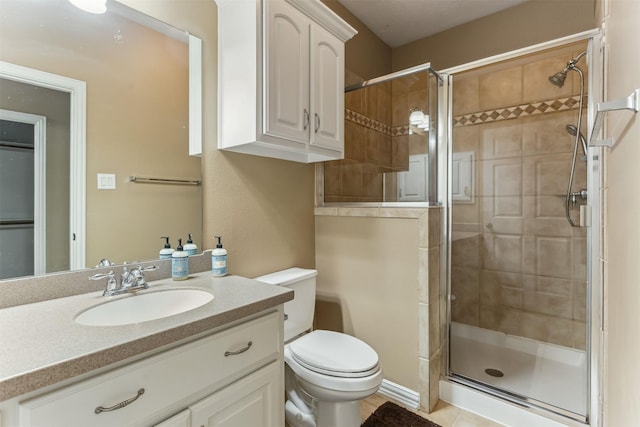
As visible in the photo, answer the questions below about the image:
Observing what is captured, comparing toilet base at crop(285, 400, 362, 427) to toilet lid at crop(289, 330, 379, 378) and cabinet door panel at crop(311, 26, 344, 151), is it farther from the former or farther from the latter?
cabinet door panel at crop(311, 26, 344, 151)

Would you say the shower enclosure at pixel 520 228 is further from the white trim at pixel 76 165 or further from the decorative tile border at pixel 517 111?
the white trim at pixel 76 165

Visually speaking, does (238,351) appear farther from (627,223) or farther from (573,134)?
Result: (573,134)

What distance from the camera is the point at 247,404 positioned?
39.8 inches

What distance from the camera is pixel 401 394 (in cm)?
185

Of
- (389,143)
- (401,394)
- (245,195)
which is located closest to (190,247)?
(245,195)

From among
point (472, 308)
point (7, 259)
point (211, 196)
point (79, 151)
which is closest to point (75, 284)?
point (7, 259)

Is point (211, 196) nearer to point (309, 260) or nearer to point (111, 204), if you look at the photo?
point (111, 204)

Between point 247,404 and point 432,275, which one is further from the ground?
point 432,275

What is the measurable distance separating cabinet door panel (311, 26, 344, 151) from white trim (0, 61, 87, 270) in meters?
0.99

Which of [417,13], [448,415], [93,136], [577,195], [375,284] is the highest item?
[417,13]

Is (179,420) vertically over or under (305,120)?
under

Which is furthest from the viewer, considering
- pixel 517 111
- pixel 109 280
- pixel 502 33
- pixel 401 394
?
pixel 502 33

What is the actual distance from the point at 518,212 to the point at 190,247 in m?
2.32

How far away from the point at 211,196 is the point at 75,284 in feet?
2.11
